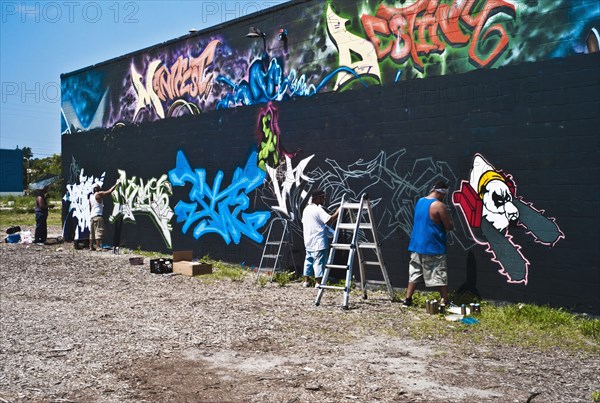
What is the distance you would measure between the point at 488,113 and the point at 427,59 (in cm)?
152

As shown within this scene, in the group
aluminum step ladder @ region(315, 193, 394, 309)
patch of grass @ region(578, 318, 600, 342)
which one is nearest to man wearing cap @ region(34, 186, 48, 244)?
aluminum step ladder @ region(315, 193, 394, 309)

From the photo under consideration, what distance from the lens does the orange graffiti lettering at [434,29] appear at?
30.6 feet

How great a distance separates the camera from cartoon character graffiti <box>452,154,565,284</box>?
8805mm

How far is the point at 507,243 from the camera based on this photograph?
9086 millimetres

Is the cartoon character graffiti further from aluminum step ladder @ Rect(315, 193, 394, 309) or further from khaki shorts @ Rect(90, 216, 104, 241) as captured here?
khaki shorts @ Rect(90, 216, 104, 241)

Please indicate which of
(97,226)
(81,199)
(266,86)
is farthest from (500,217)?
(81,199)

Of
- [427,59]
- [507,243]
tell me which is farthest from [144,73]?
[507,243]

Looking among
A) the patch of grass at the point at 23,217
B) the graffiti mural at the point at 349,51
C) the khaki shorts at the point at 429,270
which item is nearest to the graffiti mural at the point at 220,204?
the graffiti mural at the point at 349,51

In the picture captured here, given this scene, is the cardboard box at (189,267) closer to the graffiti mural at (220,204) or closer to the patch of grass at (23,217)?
the graffiti mural at (220,204)

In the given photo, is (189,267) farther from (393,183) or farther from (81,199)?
(81,199)

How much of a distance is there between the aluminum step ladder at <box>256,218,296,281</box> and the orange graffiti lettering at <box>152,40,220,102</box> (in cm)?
418

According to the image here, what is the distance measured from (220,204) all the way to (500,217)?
285 inches

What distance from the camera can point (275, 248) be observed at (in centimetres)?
1310

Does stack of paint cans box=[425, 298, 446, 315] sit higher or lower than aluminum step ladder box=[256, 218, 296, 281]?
lower
